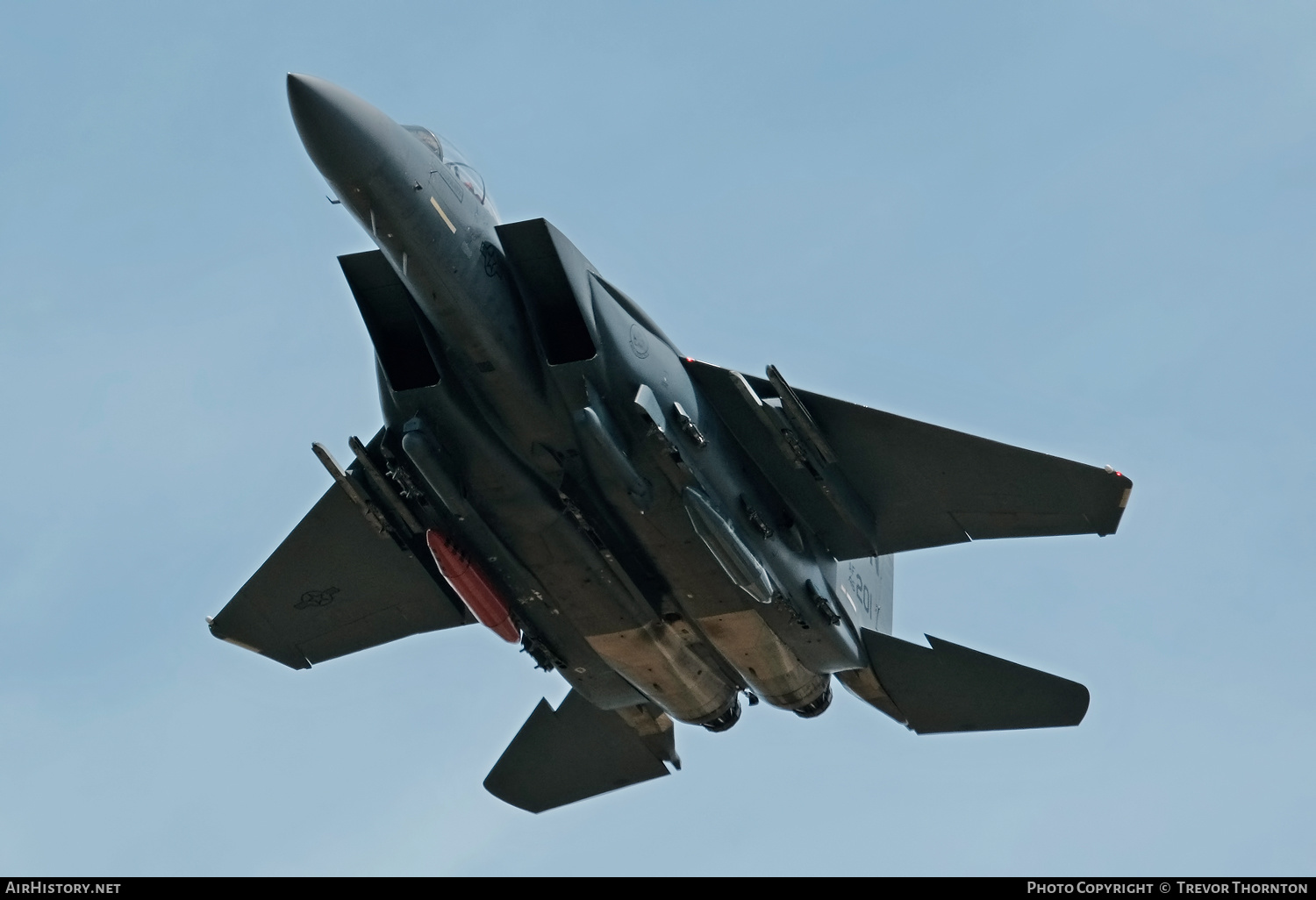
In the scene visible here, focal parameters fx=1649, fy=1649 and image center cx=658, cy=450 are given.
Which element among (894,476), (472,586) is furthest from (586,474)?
(894,476)

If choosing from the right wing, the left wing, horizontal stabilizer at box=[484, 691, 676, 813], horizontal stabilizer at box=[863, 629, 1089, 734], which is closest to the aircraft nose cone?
the left wing

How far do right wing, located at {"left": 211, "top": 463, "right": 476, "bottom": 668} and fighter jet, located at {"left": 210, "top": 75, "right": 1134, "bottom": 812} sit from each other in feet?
0.09

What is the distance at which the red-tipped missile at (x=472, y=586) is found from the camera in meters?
16.8

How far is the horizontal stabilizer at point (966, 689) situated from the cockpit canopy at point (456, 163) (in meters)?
6.72

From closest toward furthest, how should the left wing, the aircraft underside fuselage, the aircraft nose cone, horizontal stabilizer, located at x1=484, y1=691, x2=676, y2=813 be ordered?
the aircraft nose cone, the aircraft underside fuselage, the left wing, horizontal stabilizer, located at x1=484, y1=691, x2=676, y2=813

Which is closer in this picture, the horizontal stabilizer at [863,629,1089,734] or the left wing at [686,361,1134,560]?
the left wing at [686,361,1134,560]

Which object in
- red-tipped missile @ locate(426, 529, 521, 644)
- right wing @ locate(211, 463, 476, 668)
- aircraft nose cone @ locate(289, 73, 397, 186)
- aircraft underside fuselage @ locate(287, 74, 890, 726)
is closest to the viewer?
aircraft nose cone @ locate(289, 73, 397, 186)

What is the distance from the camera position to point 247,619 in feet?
63.3

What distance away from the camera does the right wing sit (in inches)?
745

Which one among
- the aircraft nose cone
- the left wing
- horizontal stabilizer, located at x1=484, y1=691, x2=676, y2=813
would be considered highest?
the aircraft nose cone

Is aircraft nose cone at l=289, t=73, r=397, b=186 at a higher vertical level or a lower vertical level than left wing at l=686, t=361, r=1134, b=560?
higher

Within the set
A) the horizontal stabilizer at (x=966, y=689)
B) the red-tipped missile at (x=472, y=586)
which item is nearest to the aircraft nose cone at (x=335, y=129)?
the red-tipped missile at (x=472, y=586)

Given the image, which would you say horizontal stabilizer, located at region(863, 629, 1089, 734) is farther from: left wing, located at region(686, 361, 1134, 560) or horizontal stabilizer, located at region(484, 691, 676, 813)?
horizontal stabilizer, located at region(484, 691, 676, 813)
